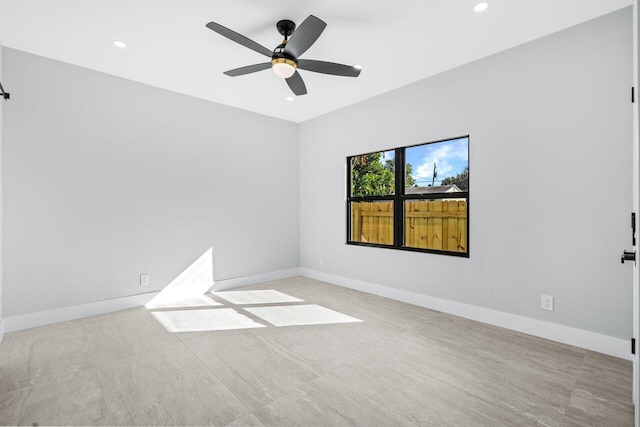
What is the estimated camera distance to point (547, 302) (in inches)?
101

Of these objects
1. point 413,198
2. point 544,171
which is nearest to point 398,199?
point 413,198

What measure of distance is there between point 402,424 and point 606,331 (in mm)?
1965

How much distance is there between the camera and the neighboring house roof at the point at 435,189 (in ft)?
10.8

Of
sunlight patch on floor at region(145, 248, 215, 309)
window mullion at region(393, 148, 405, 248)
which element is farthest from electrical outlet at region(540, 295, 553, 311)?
sunlight patch on floor at region(145, 248, 215, 309)

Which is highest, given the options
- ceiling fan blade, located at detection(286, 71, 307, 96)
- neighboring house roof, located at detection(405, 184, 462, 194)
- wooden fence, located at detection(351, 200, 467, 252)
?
ceiling fan blade, located at detection(286, 71, 307, 96)

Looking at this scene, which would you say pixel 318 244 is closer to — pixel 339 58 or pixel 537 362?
pixel 339 58

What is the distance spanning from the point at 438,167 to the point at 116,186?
3.71 meters

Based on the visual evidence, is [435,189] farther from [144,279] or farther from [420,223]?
[144,279]

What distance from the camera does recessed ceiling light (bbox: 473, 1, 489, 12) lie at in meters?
2.15

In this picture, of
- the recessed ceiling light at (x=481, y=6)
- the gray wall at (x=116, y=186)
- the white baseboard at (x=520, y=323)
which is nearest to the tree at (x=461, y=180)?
the white baseboard at (x=520, y=323)

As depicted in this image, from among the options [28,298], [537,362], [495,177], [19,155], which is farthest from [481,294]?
[19,155]

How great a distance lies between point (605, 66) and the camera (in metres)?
2.31

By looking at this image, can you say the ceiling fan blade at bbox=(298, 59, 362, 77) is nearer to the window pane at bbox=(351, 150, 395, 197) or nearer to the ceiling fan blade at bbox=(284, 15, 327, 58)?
the ceiling fan blade at bbox=(284, 15, 327, 58)

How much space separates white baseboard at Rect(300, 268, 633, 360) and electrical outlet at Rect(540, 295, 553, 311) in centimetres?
13
